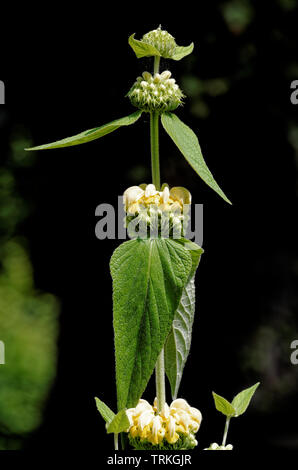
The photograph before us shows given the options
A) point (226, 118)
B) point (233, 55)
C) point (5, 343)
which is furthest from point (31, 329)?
point (233, 55)

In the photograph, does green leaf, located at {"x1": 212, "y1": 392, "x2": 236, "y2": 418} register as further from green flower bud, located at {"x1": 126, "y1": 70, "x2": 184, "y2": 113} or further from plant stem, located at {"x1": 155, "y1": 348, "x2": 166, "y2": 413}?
green flower bud, located at {"x1": 126, "y1": 70, "x2": 184, "y2": 113}

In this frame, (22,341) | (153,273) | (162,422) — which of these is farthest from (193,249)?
(22,341)

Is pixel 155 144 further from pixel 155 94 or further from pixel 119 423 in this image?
pixel 119 423

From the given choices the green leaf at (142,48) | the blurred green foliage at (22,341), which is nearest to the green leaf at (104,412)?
the green leaf at (142,48)

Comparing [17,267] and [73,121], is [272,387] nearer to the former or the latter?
[17,267]

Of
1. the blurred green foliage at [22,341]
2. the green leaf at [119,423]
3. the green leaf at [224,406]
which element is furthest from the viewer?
the blurred green foliage at [22,341]

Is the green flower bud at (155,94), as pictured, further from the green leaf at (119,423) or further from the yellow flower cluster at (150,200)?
the green leaf at (119,423)
